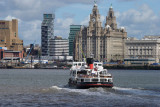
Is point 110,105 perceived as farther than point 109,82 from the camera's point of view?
No

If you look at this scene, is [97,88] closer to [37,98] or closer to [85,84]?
[85,84]

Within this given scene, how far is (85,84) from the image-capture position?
8944cm

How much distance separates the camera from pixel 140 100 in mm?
73125

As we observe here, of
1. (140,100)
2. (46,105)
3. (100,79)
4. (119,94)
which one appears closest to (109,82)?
(100,79)

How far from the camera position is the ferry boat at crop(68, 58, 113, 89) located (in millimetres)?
89250

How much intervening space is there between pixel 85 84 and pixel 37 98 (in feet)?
50.7

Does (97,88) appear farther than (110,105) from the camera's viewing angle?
Yes

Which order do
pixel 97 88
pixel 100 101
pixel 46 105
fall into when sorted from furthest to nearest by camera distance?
pixel 97 88
pixel 100 101
pixel 46 105

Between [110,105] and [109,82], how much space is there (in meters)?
22.4

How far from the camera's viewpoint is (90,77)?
89500 mm

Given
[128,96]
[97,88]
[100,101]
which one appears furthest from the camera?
[97,88]

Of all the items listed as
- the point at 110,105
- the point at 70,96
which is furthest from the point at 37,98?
the point at 110,105

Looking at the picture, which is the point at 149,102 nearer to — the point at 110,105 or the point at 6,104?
the point at 110,105

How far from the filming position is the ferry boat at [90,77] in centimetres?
8925
